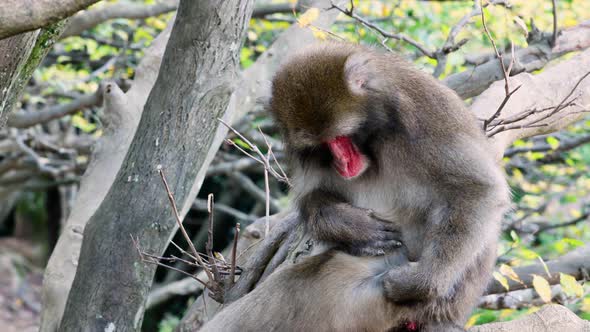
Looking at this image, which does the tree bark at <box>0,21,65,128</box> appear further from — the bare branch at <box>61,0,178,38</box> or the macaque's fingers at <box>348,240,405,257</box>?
the bare branch at <box>61,0,178,38</box>

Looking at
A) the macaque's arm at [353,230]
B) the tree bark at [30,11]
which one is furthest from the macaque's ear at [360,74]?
the tree bark at [30,11]

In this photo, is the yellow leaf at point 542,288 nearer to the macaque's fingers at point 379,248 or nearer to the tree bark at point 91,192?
the macaque's fingers at point 379,248

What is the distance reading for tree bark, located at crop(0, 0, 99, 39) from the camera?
2061 millimetres

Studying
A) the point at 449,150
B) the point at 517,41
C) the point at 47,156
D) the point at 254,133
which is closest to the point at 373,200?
the point at 449,150

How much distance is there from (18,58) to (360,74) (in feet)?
4.65

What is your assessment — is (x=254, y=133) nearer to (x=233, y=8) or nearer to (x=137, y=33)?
(x=137, y=33)

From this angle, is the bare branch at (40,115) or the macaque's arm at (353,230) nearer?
the macaque's arm at (353,230)

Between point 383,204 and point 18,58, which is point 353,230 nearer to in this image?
point 383,204

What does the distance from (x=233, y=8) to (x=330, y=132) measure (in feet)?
2.97

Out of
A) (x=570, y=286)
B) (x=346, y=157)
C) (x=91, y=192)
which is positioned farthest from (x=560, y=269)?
(x=91, y=192)

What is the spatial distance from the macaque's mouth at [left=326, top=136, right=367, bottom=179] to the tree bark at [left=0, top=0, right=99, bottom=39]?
130 cm

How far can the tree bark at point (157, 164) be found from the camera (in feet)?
11.7

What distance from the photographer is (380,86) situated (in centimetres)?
315

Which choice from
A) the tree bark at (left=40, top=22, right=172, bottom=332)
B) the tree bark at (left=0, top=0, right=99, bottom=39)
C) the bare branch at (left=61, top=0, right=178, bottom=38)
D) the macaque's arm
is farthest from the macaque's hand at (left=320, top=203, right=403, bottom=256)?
the bare branch at (left=61, top=0, right=178, bottom=38)
